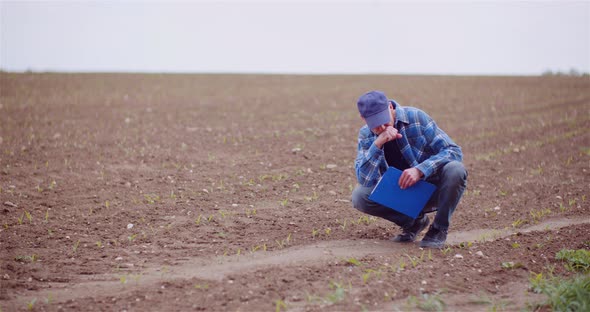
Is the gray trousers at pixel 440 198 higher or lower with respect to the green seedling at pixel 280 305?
higher

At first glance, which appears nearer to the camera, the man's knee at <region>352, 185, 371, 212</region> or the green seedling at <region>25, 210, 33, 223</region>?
the man's knee at <region>352, 185, 371, 212</region>

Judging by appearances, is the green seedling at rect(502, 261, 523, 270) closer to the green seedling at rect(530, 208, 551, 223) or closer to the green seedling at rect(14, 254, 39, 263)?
the green seedling at rect(530, 208, 551, 223)

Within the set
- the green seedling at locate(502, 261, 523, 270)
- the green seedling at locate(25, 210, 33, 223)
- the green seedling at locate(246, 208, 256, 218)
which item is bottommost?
the green seedling at locate(25, 210, 33, 223)

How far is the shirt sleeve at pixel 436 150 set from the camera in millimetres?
4438

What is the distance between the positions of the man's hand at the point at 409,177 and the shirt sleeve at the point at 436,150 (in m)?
0.07

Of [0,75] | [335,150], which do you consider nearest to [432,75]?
[335,150]

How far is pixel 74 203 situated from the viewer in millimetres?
6184

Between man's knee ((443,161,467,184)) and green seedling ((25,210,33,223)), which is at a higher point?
man's knee ((443,161,467,184))

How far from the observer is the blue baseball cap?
14.2ft

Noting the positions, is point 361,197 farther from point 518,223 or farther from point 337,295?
point 518,223

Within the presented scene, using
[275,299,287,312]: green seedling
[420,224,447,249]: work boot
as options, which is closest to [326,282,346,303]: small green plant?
[275,299,287,312]: green seedling

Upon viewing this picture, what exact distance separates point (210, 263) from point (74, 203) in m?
2.48

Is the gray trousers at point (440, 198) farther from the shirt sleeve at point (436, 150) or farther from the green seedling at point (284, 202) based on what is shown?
the green seedling at point (284, 202)

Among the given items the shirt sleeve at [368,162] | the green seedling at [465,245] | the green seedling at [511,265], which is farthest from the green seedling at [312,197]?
the green seedling at [511,265]
